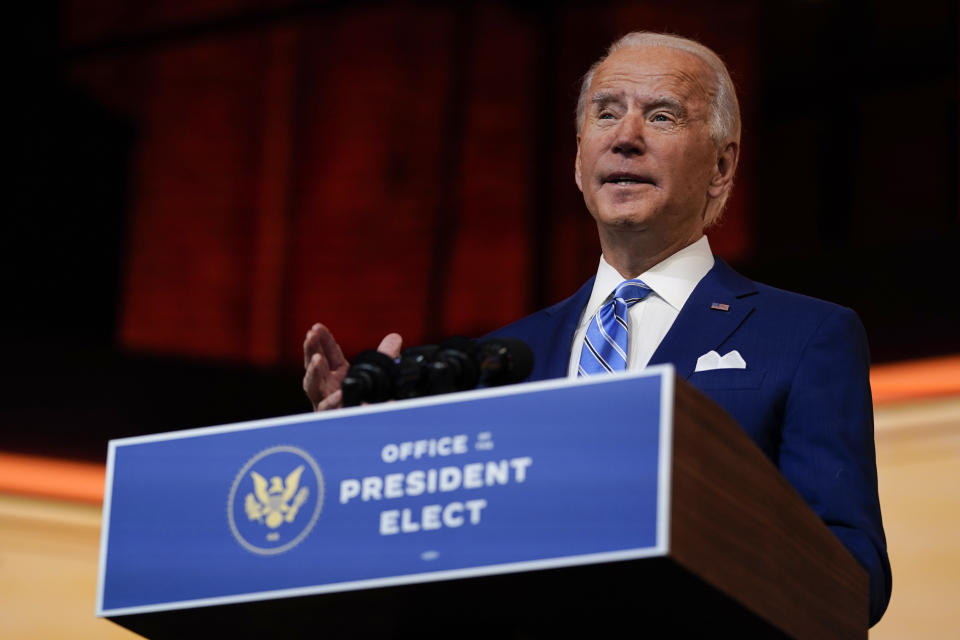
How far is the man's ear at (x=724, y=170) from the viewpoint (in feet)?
6.89

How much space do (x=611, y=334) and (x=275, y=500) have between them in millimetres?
647

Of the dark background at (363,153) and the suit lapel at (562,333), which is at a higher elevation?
the dark background at (363,153)

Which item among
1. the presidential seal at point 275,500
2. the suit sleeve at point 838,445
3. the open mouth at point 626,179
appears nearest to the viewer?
the presidential seal at point 275,500

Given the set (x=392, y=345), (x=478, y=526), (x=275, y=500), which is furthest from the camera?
(x=392, y=345)

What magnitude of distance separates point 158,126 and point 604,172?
445 cm

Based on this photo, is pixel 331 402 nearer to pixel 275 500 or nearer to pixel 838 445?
pixel 275 500

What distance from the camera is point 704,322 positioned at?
1730 millimetres

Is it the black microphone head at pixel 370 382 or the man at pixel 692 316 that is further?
the man at pixel 692 316

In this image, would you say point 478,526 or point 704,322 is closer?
point 478,526

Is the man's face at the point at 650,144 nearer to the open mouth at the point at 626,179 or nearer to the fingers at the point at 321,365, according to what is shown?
the open mouth at the point at 626,179

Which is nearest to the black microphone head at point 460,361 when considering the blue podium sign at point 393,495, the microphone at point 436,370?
the microphone at point 436,370

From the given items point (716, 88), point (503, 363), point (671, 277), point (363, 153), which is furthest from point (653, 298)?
point (363, 153)

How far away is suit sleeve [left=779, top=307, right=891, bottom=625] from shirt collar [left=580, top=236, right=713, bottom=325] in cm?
23

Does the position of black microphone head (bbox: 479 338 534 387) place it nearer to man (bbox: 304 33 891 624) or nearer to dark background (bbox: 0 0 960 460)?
man (bbox: 304 33 891 624)
